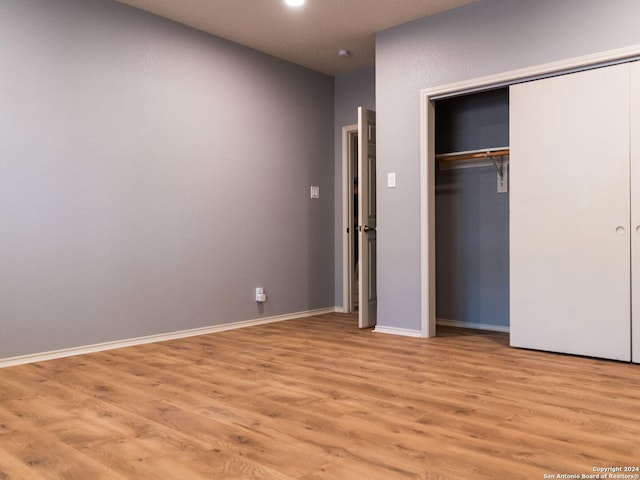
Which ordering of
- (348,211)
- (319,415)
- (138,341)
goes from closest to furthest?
(319,415) < (138,341) < (348,211)

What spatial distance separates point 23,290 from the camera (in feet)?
12.0

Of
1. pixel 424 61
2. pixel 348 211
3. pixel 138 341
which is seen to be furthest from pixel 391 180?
pixel 138 341

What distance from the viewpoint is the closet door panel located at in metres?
3.43

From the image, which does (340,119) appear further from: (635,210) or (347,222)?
(635,210)

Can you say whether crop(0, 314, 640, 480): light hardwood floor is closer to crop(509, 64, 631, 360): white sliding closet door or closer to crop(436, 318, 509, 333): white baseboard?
crop(509, 64, 631, 360): white sliding closet door

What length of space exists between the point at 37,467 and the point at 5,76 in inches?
106

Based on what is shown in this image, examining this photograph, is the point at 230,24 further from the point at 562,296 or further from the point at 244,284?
the point at 562,296

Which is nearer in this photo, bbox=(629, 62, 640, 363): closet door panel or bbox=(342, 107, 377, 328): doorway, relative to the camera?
bbox=(629, 62, 640, 363): closet door panel

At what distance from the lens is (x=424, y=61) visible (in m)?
4.47

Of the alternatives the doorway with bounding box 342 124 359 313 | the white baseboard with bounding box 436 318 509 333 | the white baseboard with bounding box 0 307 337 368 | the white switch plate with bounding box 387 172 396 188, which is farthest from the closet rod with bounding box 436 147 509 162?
the white baseboard with bounding box 0 307 337 368

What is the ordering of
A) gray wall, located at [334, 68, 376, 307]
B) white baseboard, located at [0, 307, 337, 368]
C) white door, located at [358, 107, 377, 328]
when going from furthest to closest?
gray wall, located at [334, 68, 376, 307]
white door, located at [358, 107, 377, 328]
white baseboard, located at [0, 307, 337, 368]

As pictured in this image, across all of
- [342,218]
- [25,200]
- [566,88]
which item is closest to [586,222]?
[566,88]

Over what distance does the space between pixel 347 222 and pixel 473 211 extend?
5.22ft

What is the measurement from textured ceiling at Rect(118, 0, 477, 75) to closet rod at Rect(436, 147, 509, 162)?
1160 mm
